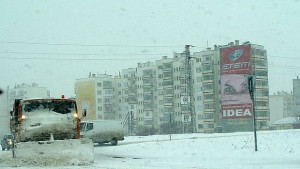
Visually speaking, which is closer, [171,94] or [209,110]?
[209,110]

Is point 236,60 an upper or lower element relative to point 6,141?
upper

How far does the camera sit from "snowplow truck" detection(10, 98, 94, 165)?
52.5 ft

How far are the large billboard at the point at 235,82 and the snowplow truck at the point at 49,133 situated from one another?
76.2m

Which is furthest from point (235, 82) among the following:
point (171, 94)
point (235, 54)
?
point (171, 94)

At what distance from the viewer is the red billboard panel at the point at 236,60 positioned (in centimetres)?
9394

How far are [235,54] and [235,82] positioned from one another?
6.78m

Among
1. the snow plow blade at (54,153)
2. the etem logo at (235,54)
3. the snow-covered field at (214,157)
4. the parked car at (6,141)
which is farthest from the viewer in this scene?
the etem logo at (235,54)

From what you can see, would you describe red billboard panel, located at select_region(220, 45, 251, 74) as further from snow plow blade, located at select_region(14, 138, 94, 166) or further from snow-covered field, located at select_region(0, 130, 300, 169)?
snow plow blade, located at select_region(14, 138, 94, 166)

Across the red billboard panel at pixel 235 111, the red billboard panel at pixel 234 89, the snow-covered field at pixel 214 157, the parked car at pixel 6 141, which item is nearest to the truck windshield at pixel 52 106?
the snow-covered field at pixel 214 157

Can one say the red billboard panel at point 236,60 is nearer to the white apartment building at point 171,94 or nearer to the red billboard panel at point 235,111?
the white apartment building at point 171,94

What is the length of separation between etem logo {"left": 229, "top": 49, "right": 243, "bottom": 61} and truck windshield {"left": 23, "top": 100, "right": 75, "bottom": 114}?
264 feet

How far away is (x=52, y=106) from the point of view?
686 inches

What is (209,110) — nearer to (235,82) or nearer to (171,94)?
(171,94)

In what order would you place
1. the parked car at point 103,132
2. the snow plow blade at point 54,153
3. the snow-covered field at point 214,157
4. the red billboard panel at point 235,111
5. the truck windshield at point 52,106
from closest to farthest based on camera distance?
the snow-covered field at point 214,157 → the snow plow blade at point 54,153 → the truck windshield at point 52,106 → the parked car at point 103,132 → the red billboard panel at point 235,111
